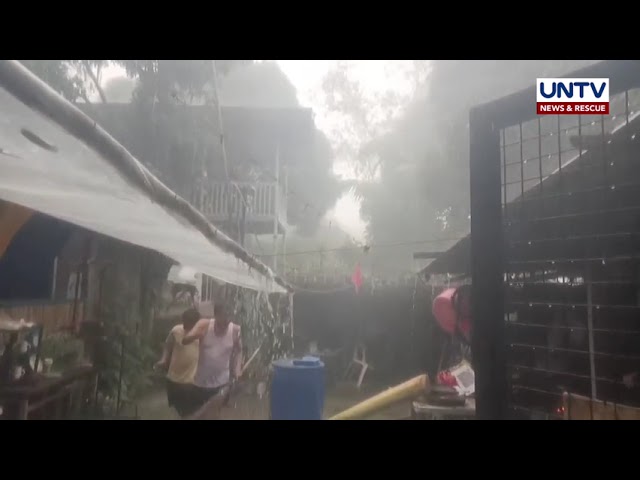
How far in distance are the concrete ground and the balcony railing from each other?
2.75 ft

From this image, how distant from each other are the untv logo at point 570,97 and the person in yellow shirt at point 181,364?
1693mm

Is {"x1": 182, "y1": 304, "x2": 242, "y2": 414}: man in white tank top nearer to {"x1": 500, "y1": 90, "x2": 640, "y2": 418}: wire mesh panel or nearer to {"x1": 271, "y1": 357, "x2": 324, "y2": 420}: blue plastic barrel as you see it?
{"x1": 271, "y1": 357, "x2": 324, "y2": 420}: blue plastic barrel

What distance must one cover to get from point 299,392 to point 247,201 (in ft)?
3.28

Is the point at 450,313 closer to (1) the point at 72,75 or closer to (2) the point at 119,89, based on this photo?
(2) the point at 119,89

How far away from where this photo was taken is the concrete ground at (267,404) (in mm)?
2014

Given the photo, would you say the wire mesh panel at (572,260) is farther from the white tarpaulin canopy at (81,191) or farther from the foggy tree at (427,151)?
the white tarpaulin canopy at (81,191)

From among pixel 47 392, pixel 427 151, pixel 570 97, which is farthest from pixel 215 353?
pixel 570 97

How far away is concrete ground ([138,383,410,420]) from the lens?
2014mm

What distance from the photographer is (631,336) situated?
5.48ft

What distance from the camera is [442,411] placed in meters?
2.04

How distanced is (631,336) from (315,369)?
1255mm

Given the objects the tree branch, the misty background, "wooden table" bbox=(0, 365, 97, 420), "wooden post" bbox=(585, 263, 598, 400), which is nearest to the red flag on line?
the misty background
